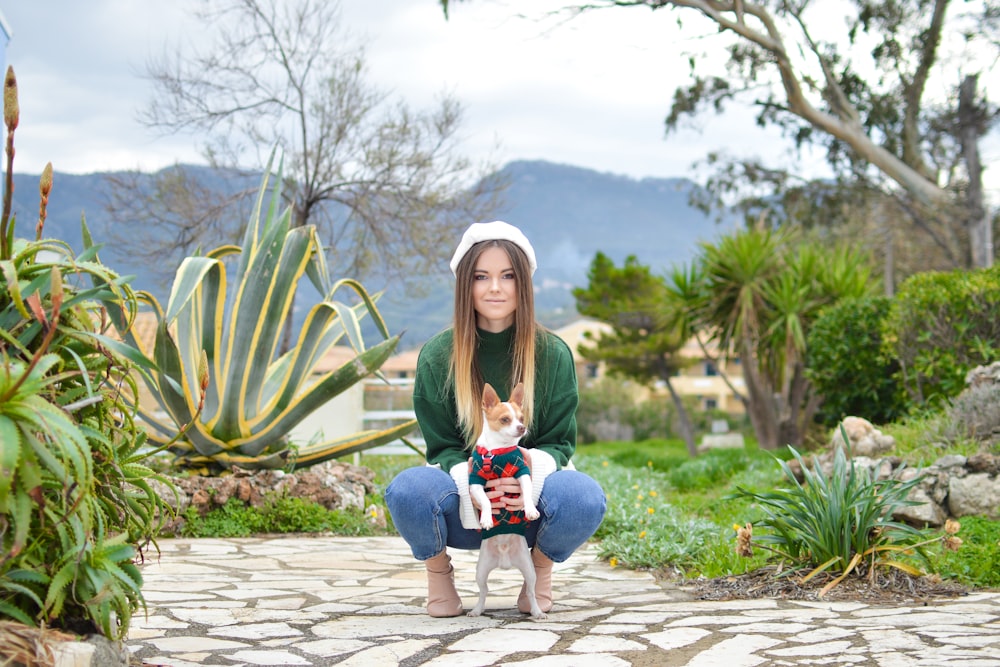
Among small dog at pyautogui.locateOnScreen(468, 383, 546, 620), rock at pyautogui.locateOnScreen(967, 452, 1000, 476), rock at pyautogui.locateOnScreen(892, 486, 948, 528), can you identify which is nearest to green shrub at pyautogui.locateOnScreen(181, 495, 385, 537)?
small dog at pyautogui.locateOnScreen(468, 383, 546, 620)

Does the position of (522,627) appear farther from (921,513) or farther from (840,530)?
(921,513)

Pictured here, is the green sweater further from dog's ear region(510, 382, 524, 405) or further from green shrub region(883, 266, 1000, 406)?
green shrub region(883, 266, 1000, 406)

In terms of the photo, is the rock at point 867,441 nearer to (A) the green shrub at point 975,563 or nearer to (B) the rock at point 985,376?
(B) the rock at point 985,376

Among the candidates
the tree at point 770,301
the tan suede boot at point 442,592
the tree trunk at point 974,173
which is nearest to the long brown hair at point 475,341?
the tan suede boot at point 442,592

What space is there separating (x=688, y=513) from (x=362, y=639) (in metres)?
4.33

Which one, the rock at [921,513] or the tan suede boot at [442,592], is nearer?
the tan suede boot at [442,592]

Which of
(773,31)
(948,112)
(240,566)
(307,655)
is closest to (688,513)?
(240,566)

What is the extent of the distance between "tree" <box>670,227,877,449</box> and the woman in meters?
8.76

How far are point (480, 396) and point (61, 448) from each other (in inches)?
70.3

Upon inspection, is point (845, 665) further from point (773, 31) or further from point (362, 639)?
point (773, 31)

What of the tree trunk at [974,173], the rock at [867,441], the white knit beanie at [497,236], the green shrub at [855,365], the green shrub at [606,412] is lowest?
the green shrub at [606,412]

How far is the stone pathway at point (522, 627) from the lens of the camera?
278cm

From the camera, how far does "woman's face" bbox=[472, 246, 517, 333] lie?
342cm

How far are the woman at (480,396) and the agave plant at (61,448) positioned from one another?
3.69 feet
